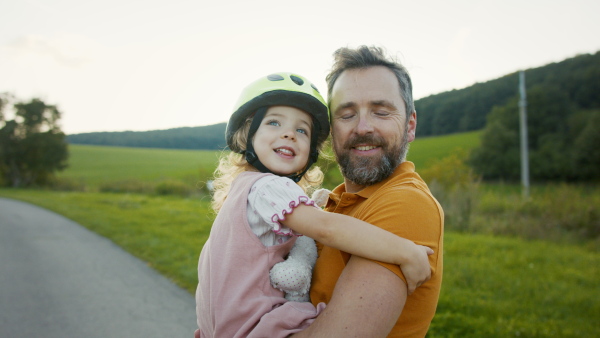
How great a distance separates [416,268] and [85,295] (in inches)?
235

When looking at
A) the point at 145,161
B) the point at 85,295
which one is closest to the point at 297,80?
the point at 85,295

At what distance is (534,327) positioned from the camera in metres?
4.71

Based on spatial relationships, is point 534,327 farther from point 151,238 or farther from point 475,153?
point 475,153

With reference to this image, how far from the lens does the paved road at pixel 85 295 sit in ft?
16.0

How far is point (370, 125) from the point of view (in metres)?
2.35

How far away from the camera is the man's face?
2330 millimetres

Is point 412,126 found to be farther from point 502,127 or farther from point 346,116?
point 502,127

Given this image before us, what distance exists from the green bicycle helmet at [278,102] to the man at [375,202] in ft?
0.50

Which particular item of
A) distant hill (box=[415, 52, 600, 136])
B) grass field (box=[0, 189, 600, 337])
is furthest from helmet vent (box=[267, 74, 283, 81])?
distant hill (box=[415, 52, 600, 136])

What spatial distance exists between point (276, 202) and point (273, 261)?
0.88 feet

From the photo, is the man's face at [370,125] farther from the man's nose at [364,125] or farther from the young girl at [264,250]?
the young girl at [264,250]

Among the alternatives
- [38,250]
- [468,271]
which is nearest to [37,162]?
[38,250]

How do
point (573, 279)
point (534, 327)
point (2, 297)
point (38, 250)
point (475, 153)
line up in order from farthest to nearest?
point (475, 153)
point (38, 250)
point (573, 279)
point (2, 297)
point (534, 327)

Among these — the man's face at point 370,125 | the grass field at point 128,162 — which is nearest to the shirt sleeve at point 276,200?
the man's face at point 370,125
